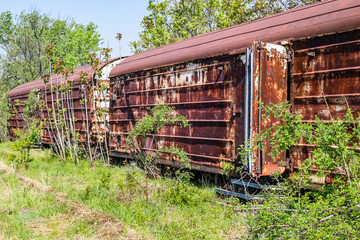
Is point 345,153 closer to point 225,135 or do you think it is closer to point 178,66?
point 225,135

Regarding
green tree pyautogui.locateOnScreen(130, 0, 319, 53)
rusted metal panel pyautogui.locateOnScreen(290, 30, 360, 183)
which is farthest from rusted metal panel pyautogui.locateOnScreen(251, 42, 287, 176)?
green tree pyautogui.locateOnScreen(130, 0, 319, 53)

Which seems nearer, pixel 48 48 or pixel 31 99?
pixel 48 48

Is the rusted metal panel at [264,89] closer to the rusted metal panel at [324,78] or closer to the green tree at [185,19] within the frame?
the rusted metal panel at [324,78]

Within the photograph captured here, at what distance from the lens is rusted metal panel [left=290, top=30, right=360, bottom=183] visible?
4.50 m

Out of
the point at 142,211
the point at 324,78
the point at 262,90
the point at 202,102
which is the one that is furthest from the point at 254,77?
the point at 142,211

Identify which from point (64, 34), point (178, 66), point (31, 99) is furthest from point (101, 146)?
point (64, 34)

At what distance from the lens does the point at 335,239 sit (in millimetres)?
2748

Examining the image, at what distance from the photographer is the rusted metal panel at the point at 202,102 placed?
582 centimetres

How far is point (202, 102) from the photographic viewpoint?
255 inches

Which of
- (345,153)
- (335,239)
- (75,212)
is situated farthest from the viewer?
(75,212)

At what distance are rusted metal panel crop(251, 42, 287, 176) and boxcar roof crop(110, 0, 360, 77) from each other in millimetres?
488

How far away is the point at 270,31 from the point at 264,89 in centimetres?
121

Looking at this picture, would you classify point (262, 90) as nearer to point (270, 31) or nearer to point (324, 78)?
point (324, 78)

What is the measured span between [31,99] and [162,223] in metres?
10.6
